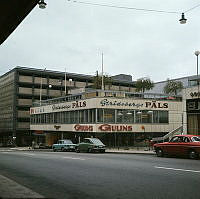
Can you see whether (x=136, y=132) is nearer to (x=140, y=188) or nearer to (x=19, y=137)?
(x=140, y=188)

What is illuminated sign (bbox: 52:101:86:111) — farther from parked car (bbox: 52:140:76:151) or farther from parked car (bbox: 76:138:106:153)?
parked car (bbox: 76:138:106:153)

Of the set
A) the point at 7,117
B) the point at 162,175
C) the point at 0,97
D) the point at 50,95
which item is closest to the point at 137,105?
the point at 162,175

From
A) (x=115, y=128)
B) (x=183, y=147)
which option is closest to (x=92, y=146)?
(x=115, y=128)

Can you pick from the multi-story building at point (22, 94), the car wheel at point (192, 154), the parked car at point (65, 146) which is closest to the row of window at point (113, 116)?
the parked car at point (65, 146)

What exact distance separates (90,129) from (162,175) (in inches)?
1141

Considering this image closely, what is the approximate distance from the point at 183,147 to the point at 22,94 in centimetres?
5903

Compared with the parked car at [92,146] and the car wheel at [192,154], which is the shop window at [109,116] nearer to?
the parked car at [92,146]

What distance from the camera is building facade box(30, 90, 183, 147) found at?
1577 inches

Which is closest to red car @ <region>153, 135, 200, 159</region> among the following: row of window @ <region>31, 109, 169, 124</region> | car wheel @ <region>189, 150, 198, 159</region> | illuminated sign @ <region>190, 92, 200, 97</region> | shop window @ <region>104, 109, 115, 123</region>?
car wheel @ <region>189, 150, 198, 159</region>

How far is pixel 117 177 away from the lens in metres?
11.2

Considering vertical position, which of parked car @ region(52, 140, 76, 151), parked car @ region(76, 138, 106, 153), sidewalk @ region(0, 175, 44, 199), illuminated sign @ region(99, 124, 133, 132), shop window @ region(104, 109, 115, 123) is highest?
shop window @ region(104, 109, 115, 123)

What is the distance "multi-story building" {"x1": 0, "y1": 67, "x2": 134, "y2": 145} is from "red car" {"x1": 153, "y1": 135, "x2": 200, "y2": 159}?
5115 centimetres

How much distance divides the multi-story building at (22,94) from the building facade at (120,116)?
89.5 ft

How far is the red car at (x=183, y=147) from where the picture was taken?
19.3 metres
